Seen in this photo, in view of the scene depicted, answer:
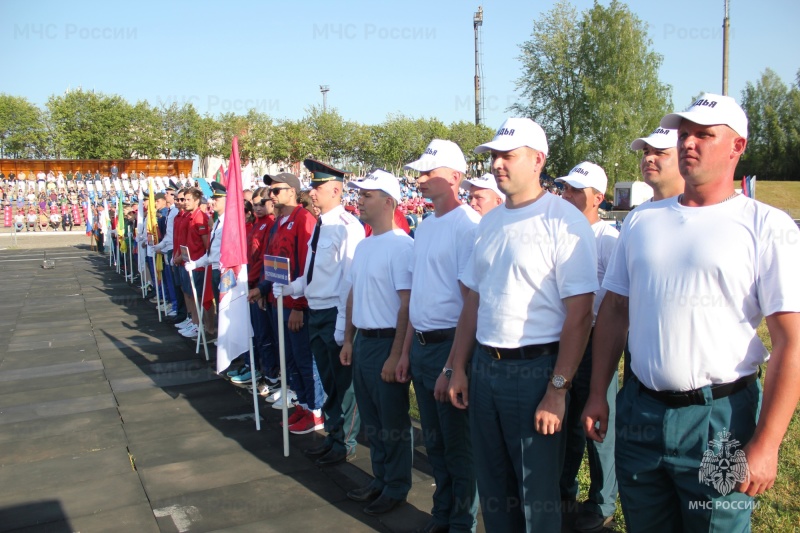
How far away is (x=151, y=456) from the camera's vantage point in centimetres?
566

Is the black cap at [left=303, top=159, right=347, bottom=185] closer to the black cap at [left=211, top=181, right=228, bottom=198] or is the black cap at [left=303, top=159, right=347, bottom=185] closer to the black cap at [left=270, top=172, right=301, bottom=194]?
the black cap at [left=270, top=172, right=301, bottom=194]

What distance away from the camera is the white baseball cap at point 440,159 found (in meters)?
3.99

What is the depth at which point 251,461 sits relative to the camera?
17.9 feet

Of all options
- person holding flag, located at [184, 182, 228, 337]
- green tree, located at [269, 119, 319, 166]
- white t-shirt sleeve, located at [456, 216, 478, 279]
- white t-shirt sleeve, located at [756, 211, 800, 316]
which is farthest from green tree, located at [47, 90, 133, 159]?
white t-shirt sleeve, located at [756, 211, 800, 316]

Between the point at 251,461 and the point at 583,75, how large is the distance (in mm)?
50656

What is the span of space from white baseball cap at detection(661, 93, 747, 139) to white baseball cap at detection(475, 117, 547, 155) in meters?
0.77

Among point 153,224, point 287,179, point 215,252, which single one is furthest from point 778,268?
point 153,224

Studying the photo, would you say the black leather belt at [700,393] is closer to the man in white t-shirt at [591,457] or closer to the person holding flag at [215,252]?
the man in white t-shirt at [591,457]

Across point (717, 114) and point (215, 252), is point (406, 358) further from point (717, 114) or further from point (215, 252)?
point (215, 252)

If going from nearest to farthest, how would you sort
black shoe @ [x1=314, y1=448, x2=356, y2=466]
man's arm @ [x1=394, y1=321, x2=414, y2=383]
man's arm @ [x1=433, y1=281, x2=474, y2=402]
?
man's arm @ [x1=433, y1=281, x2=474, y2=402], man's arm @ [x1=394, y1=321, x2=414, y2=383], black shoe @ [x1=314, y1=448, x2=356, y2=466]

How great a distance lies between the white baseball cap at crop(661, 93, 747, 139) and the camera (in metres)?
2.46

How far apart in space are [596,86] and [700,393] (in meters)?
52.3

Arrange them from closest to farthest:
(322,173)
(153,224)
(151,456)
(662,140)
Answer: (662,140), (322,173), (151,456), (153,224)

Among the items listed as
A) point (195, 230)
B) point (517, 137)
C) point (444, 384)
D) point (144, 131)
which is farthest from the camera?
point (144, 131)
